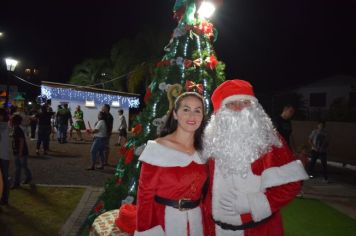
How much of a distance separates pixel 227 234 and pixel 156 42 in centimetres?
2769

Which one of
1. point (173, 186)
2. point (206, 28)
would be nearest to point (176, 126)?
point (173, 186)

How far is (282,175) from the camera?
274 cm

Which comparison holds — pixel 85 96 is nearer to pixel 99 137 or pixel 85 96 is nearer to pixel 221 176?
pixel 99 137

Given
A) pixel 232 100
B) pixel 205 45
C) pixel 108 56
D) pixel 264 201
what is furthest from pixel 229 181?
pixel 108 56

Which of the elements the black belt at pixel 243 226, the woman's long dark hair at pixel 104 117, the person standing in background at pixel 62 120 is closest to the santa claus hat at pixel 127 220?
the black belt at pixel 243 226

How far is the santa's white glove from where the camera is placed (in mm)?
2789

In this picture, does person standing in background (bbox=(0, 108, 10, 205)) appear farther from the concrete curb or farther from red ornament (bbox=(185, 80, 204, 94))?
red ornament (bbox=(185, 80, 204, 94))

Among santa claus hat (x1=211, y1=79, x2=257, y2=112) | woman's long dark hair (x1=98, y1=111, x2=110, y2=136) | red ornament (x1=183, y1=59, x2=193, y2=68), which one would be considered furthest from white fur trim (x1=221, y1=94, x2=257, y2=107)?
woman's long dark hair (x1=98, y1=111, x2=110, y2=136)

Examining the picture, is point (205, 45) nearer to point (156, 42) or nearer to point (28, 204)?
point (28, 204)

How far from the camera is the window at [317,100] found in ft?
102

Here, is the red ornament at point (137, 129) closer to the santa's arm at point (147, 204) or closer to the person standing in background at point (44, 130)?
the santa's arm at point (147, 204)

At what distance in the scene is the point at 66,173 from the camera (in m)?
10.4

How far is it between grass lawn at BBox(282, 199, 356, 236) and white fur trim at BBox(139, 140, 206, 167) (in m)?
3.81

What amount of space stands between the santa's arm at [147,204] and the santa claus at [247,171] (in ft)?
1.68
